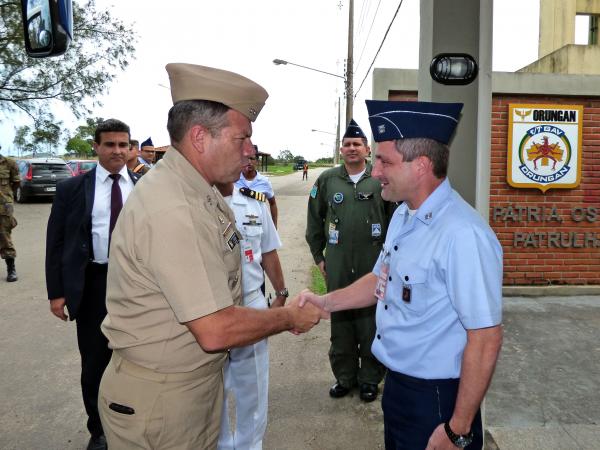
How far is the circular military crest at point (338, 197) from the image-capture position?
13.9ft

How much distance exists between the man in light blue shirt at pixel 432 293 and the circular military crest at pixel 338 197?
2052mm

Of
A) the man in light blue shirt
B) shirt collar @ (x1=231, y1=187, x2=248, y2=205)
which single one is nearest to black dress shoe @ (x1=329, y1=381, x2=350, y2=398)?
shirt collar @ (x1=231, y1=187, x2=248, y2=205)

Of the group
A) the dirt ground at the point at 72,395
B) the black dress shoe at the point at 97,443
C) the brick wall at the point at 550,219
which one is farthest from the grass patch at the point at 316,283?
the black dress shoe at the point at 97,443

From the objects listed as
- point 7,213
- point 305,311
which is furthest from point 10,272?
point 305,311

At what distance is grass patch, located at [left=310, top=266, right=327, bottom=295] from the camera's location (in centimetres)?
727

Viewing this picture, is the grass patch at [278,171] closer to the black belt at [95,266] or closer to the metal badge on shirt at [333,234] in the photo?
the metal badge on shirt at [333,234]

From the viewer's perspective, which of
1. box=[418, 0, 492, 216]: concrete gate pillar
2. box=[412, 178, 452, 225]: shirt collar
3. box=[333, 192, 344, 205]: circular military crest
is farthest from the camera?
box=[333, 192, 344, 205]: circular military crest

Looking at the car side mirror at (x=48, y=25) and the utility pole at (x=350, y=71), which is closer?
the car side mirror at (x=48, y=25)

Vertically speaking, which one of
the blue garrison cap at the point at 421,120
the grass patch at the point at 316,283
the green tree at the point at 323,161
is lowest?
the grass patch at the point at 316,283

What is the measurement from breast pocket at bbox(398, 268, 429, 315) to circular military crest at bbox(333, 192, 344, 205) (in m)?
2.25

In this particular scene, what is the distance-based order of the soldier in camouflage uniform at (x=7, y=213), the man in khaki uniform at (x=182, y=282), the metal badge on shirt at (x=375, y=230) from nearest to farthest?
the man in khaki uniform at (x=182, y=282)
the metal badge on shirt at (x=375, y=230)
the soldier in camouflage uniform at (x=7, y=213)

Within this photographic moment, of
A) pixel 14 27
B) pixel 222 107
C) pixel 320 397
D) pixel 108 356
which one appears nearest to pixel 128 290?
pixel 222 107

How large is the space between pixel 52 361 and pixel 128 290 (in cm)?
370

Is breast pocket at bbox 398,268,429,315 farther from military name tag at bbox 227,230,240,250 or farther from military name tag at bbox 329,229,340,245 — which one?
military name tag at bbox 329,229,340,245
